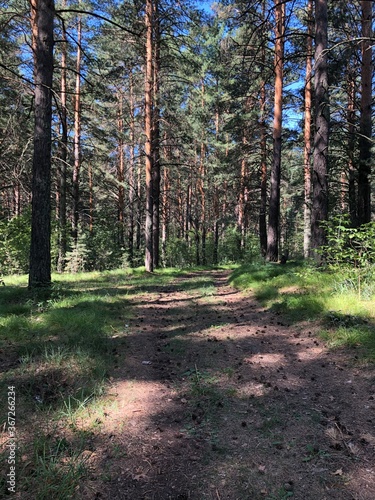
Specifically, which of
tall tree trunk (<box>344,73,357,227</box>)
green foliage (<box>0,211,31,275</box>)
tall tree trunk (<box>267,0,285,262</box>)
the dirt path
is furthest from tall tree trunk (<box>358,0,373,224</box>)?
green foliage (<box>0,211,31,275</box>)

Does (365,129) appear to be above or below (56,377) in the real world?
above

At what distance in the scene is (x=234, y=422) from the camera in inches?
118

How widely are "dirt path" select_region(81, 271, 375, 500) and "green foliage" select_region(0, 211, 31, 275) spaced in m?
9.90

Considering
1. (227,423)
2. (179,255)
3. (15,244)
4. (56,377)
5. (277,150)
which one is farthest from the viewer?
(179,255)

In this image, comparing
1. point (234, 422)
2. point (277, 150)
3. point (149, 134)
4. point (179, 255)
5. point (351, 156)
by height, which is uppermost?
point (149, 134)

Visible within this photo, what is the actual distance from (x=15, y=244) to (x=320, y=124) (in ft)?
45.9

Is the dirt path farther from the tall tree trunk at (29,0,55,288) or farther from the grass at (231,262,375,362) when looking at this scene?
the tall tree trunk at (29,0,55,288)

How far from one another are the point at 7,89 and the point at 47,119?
718cm

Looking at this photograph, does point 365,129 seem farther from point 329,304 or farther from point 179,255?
point 179,255

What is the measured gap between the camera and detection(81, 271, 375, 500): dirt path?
223cm

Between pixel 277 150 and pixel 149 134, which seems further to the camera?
pixel 149 134

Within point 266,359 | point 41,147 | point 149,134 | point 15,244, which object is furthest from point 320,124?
point 15,244

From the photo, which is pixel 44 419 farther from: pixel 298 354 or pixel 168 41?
pixel 168 41

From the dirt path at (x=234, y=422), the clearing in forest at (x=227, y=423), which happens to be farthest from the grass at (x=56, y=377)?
the dirt path at (x=234, y=422)
